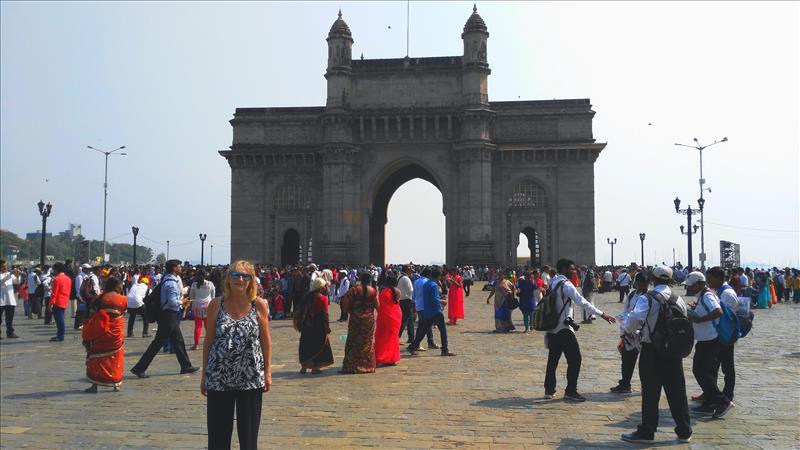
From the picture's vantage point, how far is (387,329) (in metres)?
12.2

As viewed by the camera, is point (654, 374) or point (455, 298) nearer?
point (654, 374)

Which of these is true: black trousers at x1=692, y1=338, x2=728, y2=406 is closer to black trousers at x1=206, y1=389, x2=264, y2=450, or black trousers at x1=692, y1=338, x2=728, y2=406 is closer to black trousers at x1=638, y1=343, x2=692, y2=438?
black trousers at x1=638, y1=343, x2=692, y2=438

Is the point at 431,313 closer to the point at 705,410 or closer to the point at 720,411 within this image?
the point at 705,410

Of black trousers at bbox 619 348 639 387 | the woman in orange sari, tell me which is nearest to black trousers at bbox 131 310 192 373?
the woman in orange sari

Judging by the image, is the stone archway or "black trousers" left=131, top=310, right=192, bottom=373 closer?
"black trousers" left=131, top=310, right=192, bottom=373

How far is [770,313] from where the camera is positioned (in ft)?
86.7

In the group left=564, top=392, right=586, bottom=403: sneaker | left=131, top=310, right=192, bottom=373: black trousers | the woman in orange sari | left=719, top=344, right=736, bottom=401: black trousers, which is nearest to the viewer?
left=719, top=344, right=736, bottom=401: black trousers

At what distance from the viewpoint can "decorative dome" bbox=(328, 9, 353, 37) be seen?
46719mm

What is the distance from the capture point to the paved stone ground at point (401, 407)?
7086 millimetres

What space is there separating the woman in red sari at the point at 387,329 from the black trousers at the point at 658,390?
18.4ft

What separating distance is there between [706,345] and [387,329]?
18.0 feet

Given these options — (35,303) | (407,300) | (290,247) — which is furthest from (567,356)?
(290,247)

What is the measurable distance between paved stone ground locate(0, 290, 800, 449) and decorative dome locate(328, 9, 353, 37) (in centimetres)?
3650

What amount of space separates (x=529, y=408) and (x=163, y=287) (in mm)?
6458
